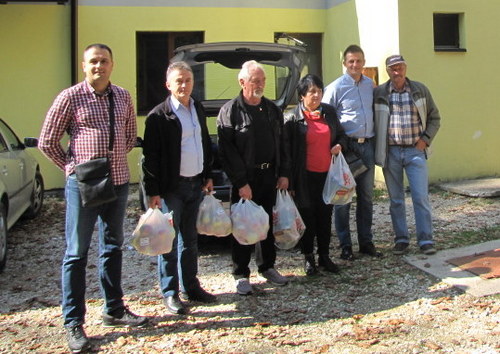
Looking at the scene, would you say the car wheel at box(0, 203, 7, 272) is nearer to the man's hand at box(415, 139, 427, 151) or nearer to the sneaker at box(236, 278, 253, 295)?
the sneaker at box(236, 278, 253, 295)

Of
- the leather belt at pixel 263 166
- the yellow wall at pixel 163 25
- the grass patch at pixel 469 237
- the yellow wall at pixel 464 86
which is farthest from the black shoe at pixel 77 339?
the yellow wall at pixel 464 86

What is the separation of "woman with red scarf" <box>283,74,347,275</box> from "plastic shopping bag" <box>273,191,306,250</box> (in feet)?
0.55

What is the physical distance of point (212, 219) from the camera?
448 centimetres

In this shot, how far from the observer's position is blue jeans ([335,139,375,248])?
218 inches

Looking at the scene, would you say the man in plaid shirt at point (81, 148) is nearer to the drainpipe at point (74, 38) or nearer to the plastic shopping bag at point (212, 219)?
the plastic shopping bag at point (212, 219)

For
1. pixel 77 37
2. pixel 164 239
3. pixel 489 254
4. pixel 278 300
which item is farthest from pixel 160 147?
pixel 77 37

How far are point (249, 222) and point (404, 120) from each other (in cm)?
203

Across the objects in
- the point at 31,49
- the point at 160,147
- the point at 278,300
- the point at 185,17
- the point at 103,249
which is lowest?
the point at 278,300

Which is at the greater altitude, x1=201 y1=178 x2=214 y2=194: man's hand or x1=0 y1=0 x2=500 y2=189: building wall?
x1=0 y1=0 x2=500 y2=189: building wall

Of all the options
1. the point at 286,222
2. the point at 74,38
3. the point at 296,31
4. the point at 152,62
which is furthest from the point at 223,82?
the point at 296,31

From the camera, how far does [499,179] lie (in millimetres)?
9305

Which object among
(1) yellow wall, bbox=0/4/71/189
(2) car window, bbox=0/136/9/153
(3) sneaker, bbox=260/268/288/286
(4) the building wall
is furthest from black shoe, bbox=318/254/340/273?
(1) yellow wall, bbox=0/4/71/189

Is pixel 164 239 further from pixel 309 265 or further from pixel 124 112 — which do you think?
pixel 309 265

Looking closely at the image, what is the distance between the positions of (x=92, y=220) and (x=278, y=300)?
1661 millimetres
